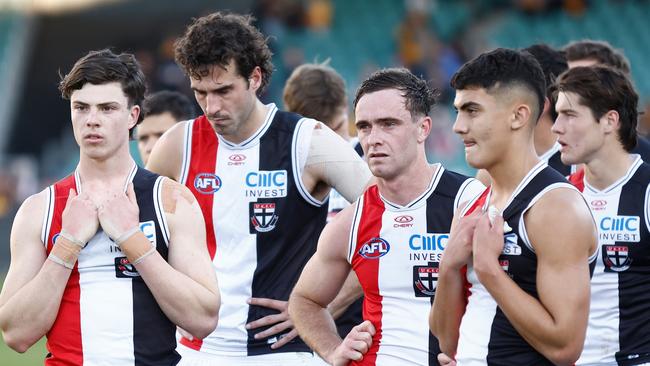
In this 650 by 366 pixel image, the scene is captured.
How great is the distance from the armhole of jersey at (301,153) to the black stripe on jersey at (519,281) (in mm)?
1887

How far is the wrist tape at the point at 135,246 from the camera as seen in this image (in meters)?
4.76

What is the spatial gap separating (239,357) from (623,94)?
8.39 feet

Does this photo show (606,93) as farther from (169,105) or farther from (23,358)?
(23,358)

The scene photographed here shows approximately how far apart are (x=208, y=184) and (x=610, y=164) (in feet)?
7.32

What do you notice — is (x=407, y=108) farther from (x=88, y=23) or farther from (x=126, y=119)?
(x=88, y=23)

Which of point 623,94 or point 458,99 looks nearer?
point 458,99

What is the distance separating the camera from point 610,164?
19.6 feet

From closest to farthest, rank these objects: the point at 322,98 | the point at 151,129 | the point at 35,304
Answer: the point at 35,304, the point at 322,98, the point at 151,129

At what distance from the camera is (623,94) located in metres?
5.90

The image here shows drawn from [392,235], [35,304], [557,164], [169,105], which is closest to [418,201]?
[392,235]

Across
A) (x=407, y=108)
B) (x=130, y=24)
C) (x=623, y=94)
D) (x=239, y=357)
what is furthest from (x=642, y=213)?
(x=130, y=24)

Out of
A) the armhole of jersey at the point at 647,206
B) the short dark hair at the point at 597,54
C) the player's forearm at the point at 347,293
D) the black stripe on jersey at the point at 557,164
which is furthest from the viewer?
the short dark hair at the point at 597,54

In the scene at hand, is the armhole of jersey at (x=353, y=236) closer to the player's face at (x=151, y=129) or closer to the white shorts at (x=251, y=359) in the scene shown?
the white shorts at (x=251, y=359)

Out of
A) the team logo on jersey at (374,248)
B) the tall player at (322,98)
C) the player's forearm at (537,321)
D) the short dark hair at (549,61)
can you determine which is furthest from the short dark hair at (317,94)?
the player's forearm at (537,321)
